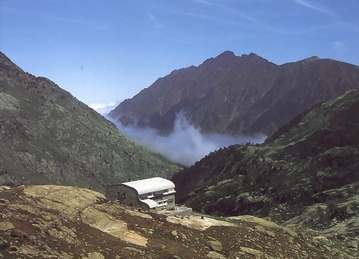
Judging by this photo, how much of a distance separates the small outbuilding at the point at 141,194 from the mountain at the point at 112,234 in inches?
673

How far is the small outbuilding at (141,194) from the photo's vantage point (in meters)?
77.6

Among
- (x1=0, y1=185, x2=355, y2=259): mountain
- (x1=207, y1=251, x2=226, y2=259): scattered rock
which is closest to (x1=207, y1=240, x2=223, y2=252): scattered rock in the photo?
(x1=0, y1=185, x2=355, y2=259): mountain

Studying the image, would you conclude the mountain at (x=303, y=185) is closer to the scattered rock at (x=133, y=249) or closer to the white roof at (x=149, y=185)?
the white roof at (x=149, y=185)

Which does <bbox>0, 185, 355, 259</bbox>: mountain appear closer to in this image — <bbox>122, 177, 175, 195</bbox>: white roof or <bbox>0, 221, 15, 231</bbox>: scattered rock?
<bbox>0, 221, 15, 231</bbox>: scattered rock

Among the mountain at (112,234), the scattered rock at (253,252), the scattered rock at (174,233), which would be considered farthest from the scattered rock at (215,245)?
the scattered rock at (174,233)

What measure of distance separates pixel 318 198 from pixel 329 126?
200 ft

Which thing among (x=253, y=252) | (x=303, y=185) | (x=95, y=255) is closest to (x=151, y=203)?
(x=253, y=252)

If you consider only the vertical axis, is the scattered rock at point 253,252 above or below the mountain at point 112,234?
below

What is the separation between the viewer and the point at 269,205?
154 metres

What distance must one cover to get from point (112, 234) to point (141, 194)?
29.6m

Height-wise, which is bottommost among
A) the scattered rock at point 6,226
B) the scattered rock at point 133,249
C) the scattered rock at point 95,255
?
the scattered rock at point 95,255

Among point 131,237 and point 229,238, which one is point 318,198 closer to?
point 229,238

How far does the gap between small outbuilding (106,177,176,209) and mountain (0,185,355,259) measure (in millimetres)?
17107

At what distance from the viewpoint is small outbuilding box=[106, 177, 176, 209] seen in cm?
7762
